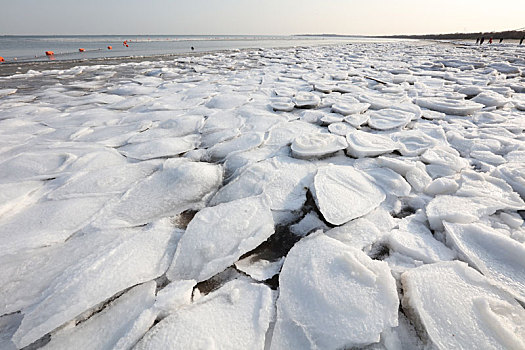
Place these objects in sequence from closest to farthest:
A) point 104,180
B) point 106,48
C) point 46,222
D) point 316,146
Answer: point 46,222
point 104,180
point 316,146
point 106,48

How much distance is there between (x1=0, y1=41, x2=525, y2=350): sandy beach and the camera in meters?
0.63

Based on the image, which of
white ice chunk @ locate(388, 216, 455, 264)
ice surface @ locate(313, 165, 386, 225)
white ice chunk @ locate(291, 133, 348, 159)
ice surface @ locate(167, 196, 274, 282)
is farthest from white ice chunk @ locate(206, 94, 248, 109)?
white ice chunk @ locate(388, 216, 455, 264)

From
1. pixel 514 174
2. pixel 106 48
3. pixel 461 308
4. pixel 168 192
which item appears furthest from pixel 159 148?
pixel 106 48

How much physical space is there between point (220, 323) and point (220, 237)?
30 cm

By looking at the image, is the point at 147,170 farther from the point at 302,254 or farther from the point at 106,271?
the point at 302,254

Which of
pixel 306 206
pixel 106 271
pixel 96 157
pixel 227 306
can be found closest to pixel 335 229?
pixel 306 206

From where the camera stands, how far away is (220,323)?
2.08ft

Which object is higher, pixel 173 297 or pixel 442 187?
pixel 442 187

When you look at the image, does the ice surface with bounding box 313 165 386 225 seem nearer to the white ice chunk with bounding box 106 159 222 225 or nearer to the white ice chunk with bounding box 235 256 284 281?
the white ice chunk with bounding box 235 256 284 281

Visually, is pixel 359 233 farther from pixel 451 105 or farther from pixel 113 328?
pixel 451 105

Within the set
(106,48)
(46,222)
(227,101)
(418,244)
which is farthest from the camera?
(106,48)

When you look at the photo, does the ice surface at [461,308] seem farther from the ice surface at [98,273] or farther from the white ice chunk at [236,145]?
the white ice chunk at [236,145]

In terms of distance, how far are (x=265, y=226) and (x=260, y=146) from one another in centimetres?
77

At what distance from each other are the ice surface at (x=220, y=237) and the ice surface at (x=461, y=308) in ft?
1.55
